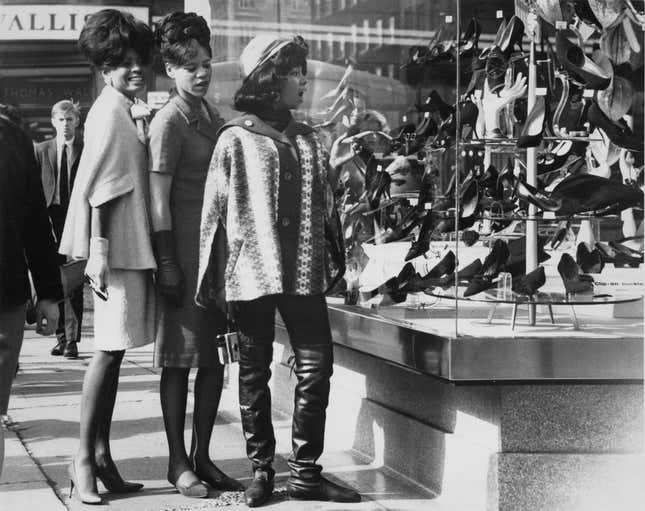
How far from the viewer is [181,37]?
17.6 feet

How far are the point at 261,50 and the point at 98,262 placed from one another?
1.07 m

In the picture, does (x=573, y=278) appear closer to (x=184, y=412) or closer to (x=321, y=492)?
(x=321, y=492)

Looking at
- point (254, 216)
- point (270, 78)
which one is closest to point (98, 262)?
point (254, 216)

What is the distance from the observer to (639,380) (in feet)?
15.6

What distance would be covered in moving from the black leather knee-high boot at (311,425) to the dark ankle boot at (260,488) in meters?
0.09

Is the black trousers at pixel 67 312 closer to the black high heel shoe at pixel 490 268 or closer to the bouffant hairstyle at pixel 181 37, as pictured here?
the bouffant hairstyle at pixel 181 37

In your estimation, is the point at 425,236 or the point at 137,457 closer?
the point at 425,236

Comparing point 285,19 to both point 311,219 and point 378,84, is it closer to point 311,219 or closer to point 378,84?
point 378,84

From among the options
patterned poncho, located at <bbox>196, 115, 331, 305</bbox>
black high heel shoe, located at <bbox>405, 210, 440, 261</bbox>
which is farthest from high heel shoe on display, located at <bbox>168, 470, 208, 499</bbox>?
black high heel shoe, located at <bbox>405, 210, 440, 261</bbox>

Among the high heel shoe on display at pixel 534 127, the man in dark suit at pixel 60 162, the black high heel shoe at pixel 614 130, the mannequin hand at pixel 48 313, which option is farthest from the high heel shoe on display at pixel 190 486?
the man in dark suit at pixel 60 162

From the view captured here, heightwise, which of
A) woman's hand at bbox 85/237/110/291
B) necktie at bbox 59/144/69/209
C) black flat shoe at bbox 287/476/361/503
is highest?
necktie at bbox 59/144/69/209

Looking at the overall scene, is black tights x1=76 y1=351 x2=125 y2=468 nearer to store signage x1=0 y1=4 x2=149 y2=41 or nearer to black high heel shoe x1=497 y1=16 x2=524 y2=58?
black high heel shoe x1=497 y1=16 x2=524 y2=58

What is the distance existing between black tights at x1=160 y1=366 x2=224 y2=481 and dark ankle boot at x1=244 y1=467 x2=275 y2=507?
0.32m

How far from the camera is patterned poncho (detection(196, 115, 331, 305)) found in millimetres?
4988
